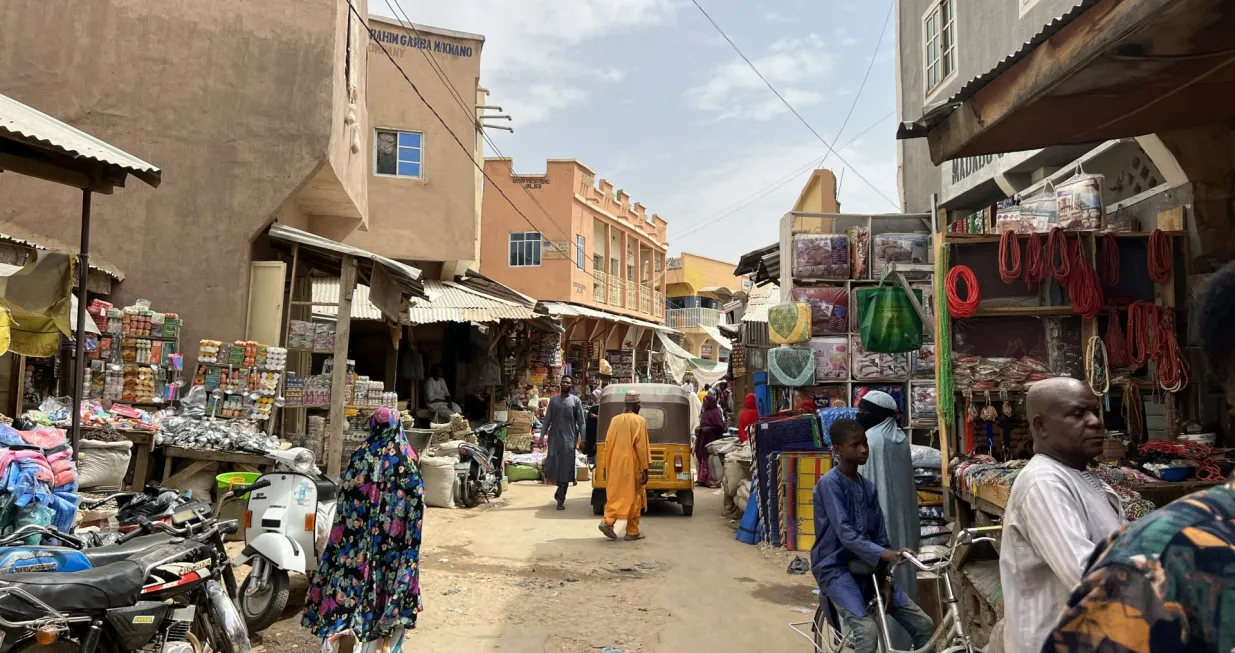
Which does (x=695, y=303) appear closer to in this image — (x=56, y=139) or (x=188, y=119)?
(x=188, y=119)

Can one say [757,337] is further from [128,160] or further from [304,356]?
[128,160]

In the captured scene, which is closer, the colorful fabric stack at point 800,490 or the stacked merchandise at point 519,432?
the colorful fabric stack at point 800,490

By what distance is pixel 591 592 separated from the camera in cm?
742

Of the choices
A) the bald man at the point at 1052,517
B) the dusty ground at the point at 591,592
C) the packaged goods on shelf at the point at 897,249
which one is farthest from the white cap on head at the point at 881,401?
the packaged goods on shelf at the point at 897,249

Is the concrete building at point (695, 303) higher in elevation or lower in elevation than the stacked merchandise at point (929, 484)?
higher

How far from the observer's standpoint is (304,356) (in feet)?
39.4

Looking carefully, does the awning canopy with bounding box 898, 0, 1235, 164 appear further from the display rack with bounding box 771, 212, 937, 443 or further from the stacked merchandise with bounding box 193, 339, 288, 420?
the stacked merchandise with bounding box 193, 339, 288, 420

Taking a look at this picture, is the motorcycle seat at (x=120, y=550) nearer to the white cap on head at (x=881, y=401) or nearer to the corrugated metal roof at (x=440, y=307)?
the white cap on head at (x=881, y=401)

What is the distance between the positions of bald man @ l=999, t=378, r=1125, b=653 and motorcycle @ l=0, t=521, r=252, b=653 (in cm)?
368

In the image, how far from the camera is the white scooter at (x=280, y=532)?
566cm

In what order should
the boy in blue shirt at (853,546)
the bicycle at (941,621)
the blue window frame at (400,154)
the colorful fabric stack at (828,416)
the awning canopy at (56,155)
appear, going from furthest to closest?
the blue window frame at (400,154), the colorful fabric stack at (828,416), the awning canopy at (56,155), the boy in blue shirt at (853,546), the bicycle at (941,621)

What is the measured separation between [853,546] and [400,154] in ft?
52.9

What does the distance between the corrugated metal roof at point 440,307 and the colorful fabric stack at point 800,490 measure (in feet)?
24.8

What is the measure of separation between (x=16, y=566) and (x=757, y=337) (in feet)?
39.5
